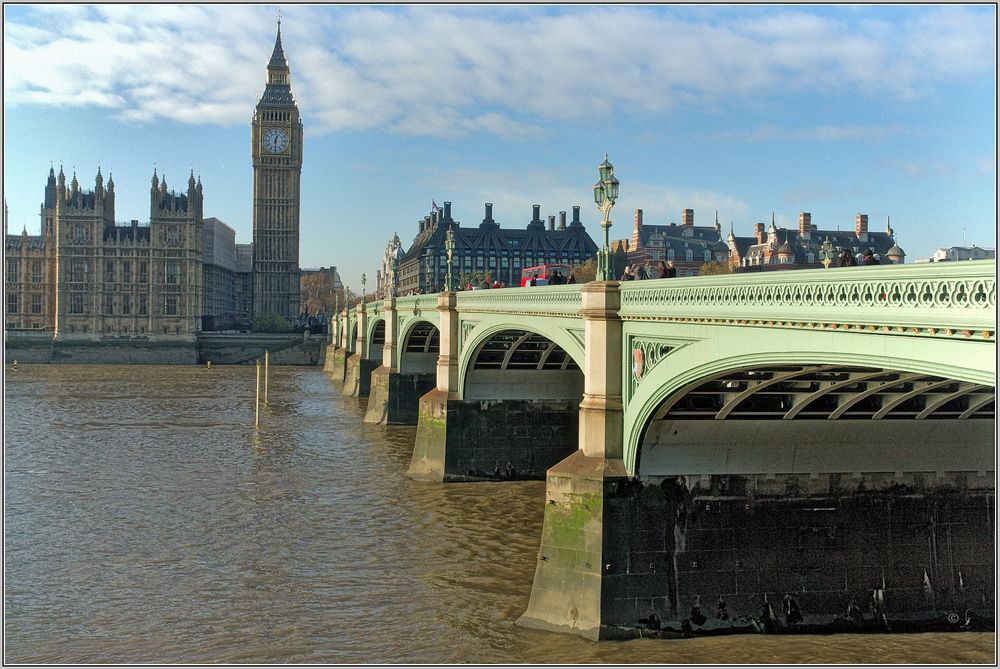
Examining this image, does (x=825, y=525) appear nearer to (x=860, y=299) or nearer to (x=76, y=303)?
(x=860, y=299)

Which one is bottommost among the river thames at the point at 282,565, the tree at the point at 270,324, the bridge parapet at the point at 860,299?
the river thames at the point at 282,565

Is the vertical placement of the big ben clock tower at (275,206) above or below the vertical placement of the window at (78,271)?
above

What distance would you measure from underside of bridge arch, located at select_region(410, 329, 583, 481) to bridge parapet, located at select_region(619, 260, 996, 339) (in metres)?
15.5

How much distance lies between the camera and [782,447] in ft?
54.5

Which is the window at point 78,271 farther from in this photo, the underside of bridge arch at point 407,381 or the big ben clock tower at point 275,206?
the underside of bridge arch at point 407,381

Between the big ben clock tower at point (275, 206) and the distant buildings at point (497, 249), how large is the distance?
65.6 ft

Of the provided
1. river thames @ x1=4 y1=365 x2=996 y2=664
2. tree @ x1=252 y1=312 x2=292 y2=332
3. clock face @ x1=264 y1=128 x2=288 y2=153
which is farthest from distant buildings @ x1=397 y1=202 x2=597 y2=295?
river thames @ x1=4 y1=365 x2=996 y2=664

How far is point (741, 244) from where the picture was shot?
91000mm

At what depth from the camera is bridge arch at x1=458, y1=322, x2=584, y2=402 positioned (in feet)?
102

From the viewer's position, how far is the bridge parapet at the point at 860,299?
886 centimetres

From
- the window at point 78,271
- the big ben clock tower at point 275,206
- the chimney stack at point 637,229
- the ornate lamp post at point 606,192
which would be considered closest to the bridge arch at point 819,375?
the ornate lamp post at point 606,192

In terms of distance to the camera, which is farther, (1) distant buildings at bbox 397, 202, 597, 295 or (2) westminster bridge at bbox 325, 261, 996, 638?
(1) distant buildings at bbox 397, 202, 597, 295

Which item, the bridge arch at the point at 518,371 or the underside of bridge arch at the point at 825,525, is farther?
the bridge arch at the point at 518,371

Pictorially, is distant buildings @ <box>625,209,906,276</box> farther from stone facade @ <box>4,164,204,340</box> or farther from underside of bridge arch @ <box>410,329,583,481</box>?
stone facade @ <box>4,164,204,340</box>
